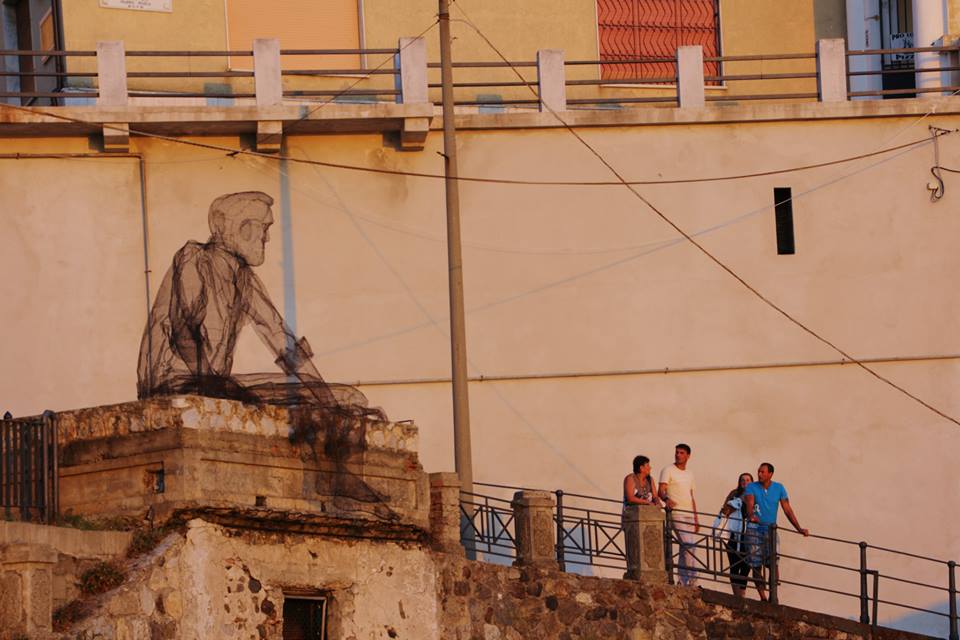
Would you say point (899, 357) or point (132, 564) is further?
point (899, 357)

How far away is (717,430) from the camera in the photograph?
28.7 m

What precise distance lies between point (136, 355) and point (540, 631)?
25.8 ft

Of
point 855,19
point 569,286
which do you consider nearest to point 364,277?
point 569,286

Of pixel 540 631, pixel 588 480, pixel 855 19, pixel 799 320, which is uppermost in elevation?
pixel 855 19

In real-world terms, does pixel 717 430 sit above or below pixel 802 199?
below

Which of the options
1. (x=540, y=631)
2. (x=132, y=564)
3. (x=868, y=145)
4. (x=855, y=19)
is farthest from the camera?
(x=855, y=19)

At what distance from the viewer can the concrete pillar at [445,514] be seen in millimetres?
21406

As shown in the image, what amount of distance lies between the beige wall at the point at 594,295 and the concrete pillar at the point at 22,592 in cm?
1062

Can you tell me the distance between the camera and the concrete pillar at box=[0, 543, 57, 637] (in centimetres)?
1680

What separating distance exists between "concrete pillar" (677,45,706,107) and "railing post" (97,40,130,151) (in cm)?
725

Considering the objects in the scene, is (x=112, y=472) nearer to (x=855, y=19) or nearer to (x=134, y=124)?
(x=134, y=124)

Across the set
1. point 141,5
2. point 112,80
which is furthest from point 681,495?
point 141,5

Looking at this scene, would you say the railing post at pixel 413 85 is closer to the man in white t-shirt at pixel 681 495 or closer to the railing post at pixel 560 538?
the man in white t-shirt at pixel 681 495

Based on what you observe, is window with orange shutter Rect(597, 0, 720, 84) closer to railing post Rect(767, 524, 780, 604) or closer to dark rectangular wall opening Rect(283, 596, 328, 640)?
railing post Rect(767, 524, 780, 604)
